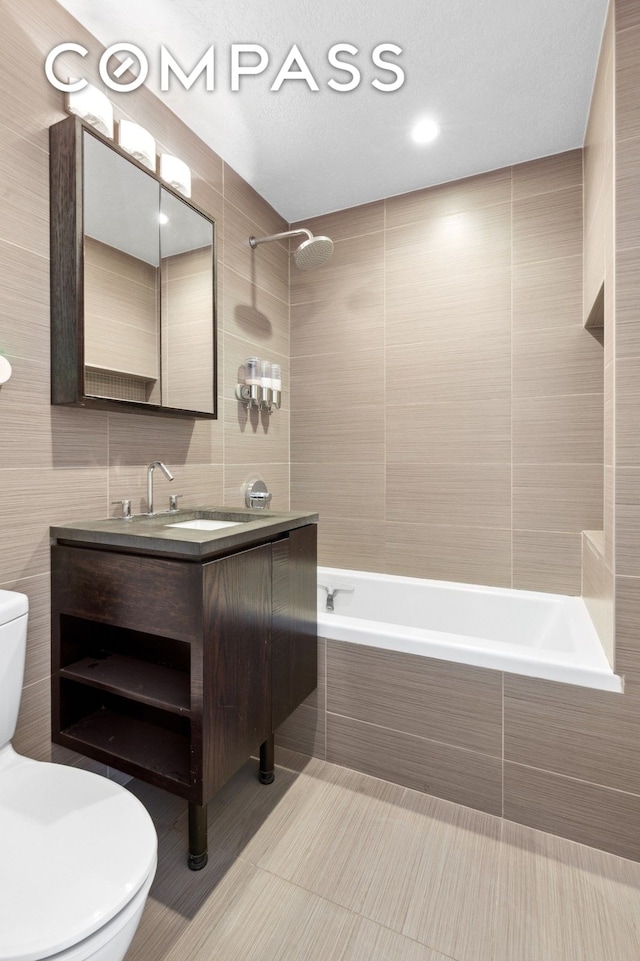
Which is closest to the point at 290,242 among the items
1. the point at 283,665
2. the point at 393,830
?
the point at 283,665

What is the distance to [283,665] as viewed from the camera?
1.58 m

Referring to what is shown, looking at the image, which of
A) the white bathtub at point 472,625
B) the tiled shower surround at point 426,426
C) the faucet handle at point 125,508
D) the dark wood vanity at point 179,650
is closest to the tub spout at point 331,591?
the white bathtub at point 472,625

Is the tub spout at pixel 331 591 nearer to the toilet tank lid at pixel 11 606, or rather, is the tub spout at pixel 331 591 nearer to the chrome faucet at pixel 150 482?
the chrome faucet at pixel 150 482

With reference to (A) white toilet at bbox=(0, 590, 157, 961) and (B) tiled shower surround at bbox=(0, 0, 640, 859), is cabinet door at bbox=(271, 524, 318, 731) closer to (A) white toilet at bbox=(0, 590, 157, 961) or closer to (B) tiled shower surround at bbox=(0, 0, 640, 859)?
(B) tiled shower surround at bbox=(0, 0, 640, 859)

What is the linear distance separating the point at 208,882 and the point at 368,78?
2725 mm

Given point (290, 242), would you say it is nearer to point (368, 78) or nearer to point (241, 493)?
point (368, 78)

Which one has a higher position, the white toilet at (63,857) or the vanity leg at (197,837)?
the white toilet at (63,857)

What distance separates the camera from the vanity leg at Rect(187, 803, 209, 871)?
1.32 metres

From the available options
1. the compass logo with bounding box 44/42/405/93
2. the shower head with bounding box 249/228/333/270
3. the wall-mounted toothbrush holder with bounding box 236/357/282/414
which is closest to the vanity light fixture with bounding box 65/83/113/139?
the compass logo with bounding box 44/42/405/93

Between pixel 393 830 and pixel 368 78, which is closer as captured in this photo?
pixel 393 830

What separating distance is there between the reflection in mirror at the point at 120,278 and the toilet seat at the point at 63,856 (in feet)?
3.41

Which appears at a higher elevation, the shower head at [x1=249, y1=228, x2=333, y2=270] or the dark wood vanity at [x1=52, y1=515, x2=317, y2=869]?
the shower head at [x1=249, y1=228, x2=333, y2=270]

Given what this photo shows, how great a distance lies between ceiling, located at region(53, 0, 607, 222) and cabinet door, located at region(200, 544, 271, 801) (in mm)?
1738

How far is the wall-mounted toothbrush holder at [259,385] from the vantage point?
7.65 ft
